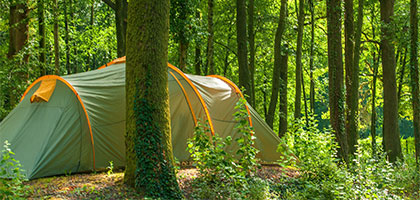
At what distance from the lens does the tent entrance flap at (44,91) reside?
8656 mm

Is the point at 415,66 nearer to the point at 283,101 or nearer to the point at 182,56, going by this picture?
the point at 283,101

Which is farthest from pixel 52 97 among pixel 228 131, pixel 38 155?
pixel 228 131

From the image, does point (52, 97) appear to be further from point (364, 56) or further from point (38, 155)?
point (364, 56)

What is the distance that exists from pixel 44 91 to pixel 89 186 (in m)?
2.90

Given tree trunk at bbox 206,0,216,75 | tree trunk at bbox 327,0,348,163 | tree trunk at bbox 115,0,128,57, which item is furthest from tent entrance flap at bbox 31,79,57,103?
tree trunk at bbox 206,0,216,75

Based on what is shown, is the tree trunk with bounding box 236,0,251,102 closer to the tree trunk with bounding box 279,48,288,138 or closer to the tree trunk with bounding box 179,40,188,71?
the tree trunk with bounding box 179,40,188,71

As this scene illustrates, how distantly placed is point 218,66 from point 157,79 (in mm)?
17817

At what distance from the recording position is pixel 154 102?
6535 mm

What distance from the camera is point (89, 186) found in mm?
6906

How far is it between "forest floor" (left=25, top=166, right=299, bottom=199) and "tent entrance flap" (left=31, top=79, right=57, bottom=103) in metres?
1.77

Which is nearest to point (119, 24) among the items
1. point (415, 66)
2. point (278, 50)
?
point (278, 50)

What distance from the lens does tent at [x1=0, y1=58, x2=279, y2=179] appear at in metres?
8.16

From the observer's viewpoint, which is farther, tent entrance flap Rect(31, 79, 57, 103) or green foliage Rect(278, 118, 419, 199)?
tent entrance flap Rect(31, 79, 57, 103)

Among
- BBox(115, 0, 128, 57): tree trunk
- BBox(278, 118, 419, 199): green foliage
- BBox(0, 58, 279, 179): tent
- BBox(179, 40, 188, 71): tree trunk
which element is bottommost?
BBox(278, 118, 419, 199): green foliage
